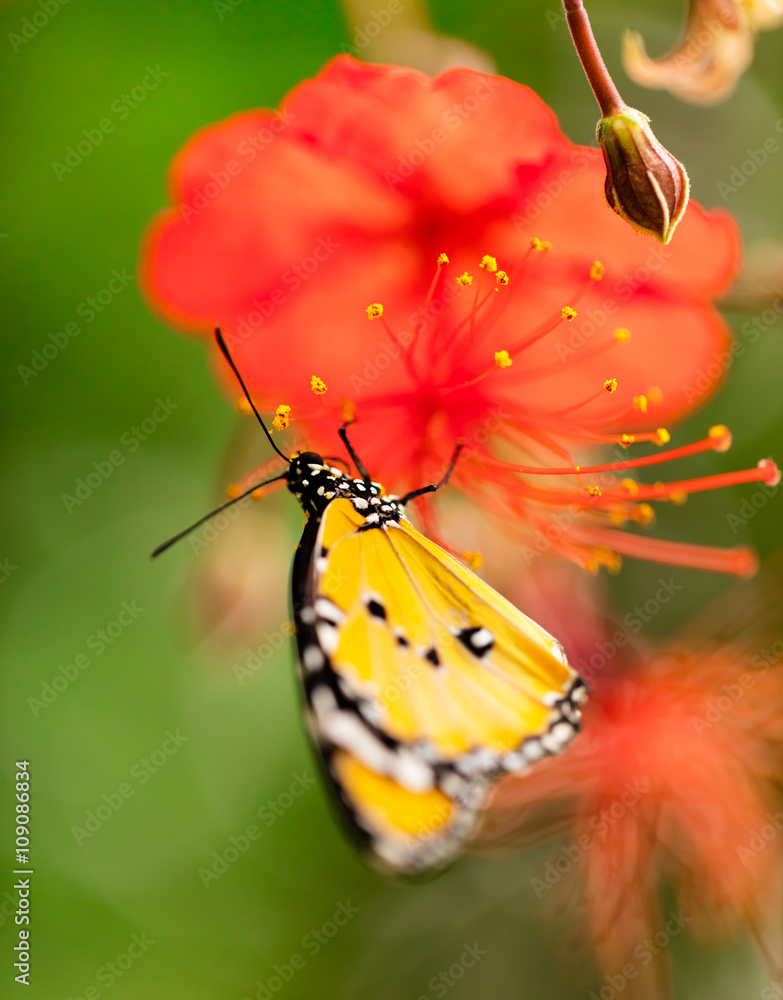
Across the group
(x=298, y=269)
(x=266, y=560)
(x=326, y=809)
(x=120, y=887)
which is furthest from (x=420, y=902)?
(x=298, y=269)

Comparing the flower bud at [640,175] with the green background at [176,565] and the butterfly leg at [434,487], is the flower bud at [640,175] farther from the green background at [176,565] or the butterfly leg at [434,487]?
the green background at [176,565]

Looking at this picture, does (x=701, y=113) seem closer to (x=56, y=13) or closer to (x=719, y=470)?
(x=719, y=470)

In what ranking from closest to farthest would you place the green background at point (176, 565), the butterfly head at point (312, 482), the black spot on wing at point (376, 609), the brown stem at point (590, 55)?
the brown stem at point (590, 55) → the black spot on wing at point (376, 609) → the butterfly head at point (312, 482) → the green background at point (176, 565)

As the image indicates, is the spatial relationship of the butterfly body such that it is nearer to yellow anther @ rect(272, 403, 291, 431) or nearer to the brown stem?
yellow anther @ rect(272, 403, 291, 431)

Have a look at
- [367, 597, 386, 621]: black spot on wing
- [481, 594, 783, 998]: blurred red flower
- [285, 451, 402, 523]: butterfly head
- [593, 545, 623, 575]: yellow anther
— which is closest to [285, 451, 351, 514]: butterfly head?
[285, 451, 402, 523]: butterfly head

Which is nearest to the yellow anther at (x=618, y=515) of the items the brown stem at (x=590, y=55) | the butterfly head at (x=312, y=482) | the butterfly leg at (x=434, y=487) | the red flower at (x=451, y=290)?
the red flower at (x=451, y=290)
